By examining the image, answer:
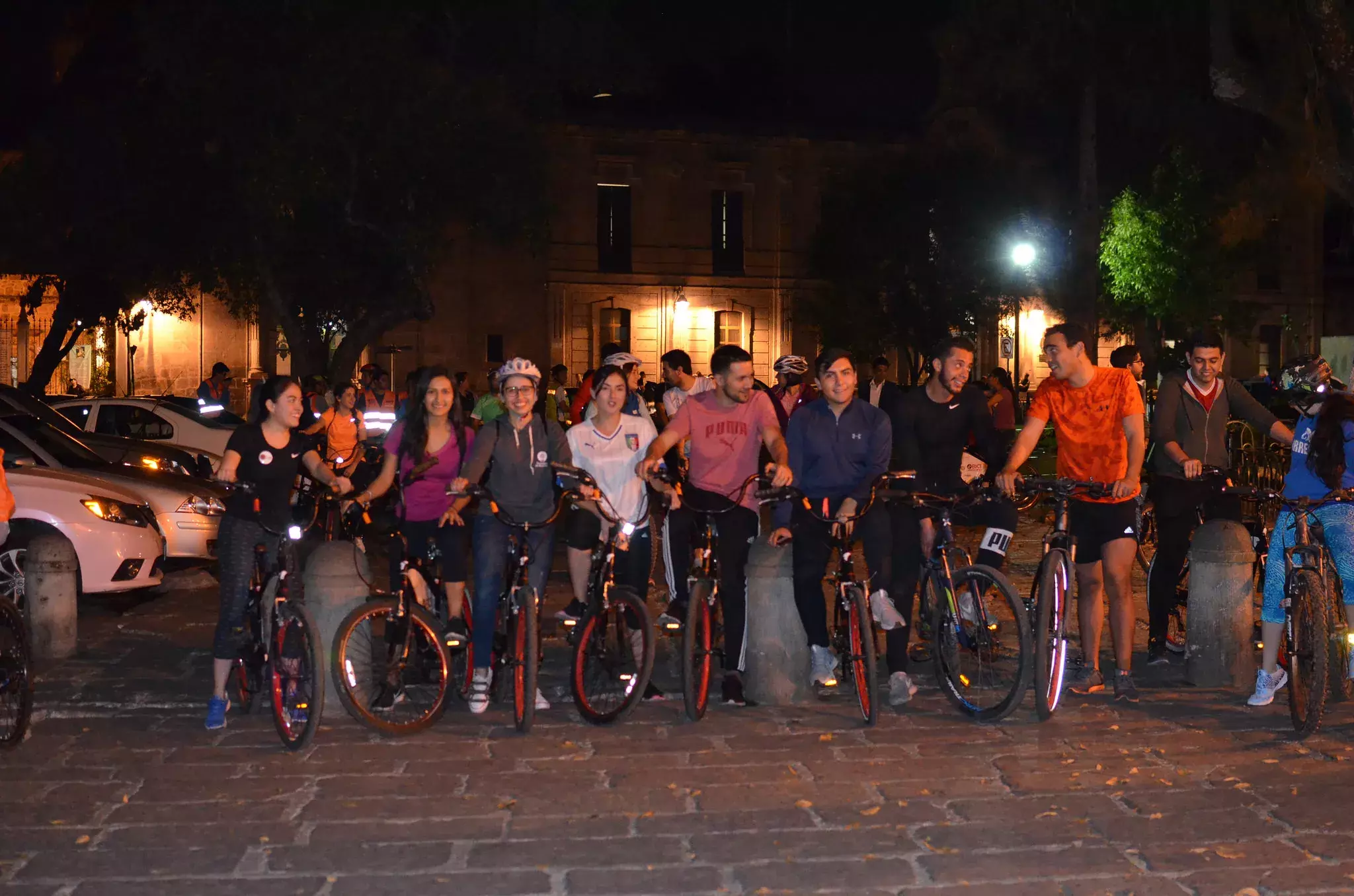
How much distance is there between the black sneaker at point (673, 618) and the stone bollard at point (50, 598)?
12.8ft

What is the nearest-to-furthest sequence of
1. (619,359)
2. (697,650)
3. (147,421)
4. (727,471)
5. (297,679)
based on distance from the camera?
(297,679)
(697,650)
(727,471)
(619,359)
(147,421)

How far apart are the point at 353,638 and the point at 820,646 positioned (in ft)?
7.71

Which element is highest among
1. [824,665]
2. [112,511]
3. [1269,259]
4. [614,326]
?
[1269,259]

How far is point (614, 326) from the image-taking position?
50406 millimetres

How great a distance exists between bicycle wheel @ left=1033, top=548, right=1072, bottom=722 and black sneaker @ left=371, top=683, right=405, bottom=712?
3.02 metres

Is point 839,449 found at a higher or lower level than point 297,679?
higher

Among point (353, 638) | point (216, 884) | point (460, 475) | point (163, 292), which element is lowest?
point (216, 884)

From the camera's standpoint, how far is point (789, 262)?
5244 centimetres

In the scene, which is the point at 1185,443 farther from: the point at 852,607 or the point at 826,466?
the point at 852,607

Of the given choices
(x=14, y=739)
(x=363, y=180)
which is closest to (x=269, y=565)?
(x=14, y=739)

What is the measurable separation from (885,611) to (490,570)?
1.95m

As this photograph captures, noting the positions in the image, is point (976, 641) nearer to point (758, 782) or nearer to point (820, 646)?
point (820, 646)

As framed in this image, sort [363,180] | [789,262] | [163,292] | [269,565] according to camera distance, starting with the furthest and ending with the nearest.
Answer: [789,262] → [163,292] → [363,180] → [269,565]

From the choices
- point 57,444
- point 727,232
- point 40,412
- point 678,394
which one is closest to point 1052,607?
point 678,394
